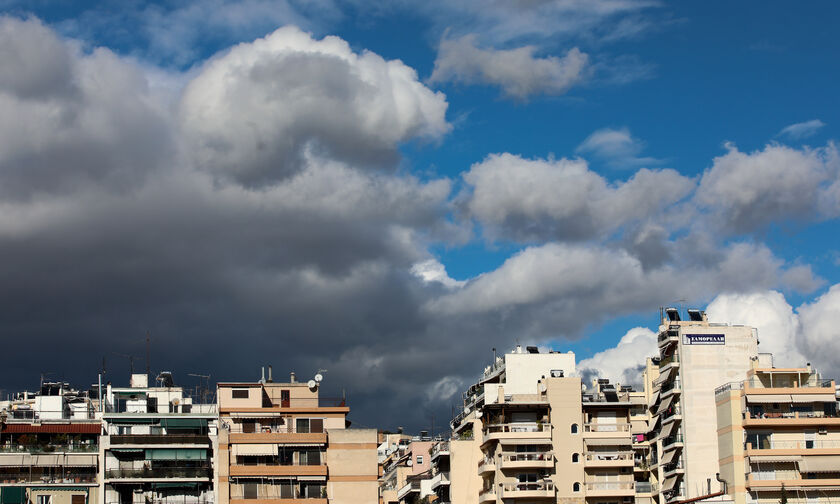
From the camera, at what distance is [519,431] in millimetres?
128875

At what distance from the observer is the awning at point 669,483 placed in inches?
5251

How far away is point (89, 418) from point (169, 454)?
15685 millimetres

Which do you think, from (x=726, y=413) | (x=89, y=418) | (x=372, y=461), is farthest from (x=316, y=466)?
(x=726, y=413)

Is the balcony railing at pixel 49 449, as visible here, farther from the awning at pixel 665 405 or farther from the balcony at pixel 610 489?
the awning at pixel 665 405

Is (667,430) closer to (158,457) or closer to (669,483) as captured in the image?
(669,483)

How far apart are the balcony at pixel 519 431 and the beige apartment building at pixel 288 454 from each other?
1236 centimetres

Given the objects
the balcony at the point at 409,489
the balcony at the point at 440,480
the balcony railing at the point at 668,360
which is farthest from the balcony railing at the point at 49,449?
the balcony railing at the point at 668,360

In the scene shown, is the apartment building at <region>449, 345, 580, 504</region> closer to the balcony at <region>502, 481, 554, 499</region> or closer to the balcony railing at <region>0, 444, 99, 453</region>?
the balcony at <region>502, 481, 554, 499</region>

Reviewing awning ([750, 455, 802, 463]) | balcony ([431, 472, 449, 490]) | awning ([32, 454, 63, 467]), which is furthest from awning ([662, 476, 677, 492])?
awning ([32, 454, 63, 467])

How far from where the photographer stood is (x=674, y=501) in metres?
130

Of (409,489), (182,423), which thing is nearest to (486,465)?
(409,489)

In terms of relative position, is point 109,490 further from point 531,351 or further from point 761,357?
point 761,357

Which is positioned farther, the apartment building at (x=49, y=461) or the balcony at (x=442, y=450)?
the balcony at (x=442, y=450)

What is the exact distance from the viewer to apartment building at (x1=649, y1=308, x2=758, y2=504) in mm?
131750
